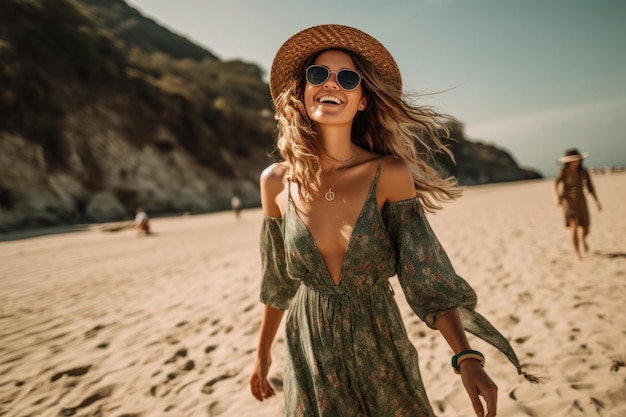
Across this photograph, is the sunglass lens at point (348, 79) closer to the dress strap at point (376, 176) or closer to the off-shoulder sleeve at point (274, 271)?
the dress strap at point (376, 176)

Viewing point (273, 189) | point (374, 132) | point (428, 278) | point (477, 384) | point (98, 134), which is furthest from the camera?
point (98, 134)

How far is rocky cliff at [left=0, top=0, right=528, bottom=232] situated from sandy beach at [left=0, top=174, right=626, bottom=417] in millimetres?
12520

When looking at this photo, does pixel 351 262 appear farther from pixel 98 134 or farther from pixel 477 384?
pixel 98 134

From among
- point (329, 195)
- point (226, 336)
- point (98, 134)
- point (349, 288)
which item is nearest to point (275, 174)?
point (329, 195)

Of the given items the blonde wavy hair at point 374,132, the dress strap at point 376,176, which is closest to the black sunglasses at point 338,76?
the blonde wavy hair at point 374,132

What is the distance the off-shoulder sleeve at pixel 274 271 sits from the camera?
166cm

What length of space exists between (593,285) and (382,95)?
4.81 meters

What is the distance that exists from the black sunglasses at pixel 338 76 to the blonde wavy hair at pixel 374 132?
0.37ft

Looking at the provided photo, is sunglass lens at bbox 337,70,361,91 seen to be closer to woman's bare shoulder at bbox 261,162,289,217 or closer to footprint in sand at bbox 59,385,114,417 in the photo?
woman's bare shoulder at bbox 261,162,289,217

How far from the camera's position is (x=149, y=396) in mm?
3100

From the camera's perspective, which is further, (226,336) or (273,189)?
(226,336)

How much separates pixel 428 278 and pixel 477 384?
0.35 metres

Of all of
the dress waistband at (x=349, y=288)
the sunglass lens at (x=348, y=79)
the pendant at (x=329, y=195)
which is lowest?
the dress waistband at (x=349, y=288)

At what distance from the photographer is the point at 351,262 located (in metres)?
1.32
